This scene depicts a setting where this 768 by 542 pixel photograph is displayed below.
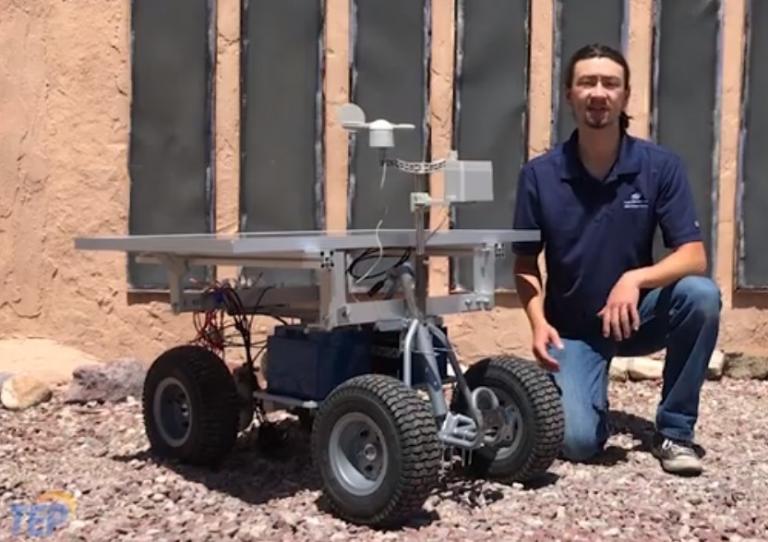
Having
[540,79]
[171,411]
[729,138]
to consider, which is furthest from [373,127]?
[729,138]

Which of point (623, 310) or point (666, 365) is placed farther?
point (666, 365)

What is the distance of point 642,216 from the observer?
4.41 m

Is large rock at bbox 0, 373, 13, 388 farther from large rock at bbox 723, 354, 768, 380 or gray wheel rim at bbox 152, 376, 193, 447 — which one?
large rock at bbox 723, 354, 768, 380

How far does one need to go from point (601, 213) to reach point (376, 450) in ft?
4.58

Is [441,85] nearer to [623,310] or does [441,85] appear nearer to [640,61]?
[640,61]

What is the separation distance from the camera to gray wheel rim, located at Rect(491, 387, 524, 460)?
399cm

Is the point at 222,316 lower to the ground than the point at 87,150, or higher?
lower

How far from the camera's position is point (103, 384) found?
538 cm

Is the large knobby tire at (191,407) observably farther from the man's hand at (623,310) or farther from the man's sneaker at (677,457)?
the man's sneaker at (677,457)

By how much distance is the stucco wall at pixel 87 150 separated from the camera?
5.84 meters

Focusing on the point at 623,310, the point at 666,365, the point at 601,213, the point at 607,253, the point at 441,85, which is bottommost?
the point at 666,365

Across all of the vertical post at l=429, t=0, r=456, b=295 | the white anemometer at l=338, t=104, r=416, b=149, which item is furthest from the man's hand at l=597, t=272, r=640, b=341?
the vertical post at l=429, t=0, r=456, b=295

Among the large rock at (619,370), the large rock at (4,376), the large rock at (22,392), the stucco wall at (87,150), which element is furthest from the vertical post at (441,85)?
the large rock at (4,376)

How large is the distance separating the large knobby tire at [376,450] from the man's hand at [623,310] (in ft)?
2.86
